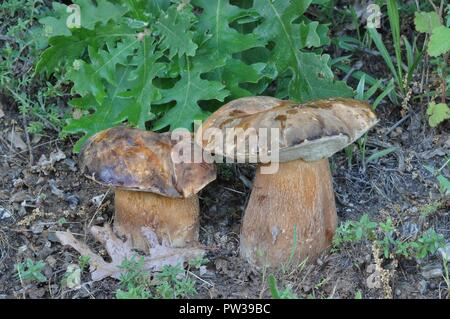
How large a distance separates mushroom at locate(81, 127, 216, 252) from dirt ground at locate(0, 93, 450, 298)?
213mm

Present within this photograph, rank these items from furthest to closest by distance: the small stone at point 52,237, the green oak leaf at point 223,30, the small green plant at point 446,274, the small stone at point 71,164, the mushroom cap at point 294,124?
the small stone at point 71,164 → the green oak leaf at point 223,30 → the small stone at point 52,237 → the small green plant at point 446,274 → the mushroom cap at point 294,124

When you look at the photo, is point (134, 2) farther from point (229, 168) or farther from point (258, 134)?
point (258, 134)

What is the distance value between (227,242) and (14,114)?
1655mm

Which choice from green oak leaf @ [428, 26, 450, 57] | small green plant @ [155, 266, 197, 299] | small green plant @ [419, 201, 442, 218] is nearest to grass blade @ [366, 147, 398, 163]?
small green plant @ [419, 201, 442, 218]

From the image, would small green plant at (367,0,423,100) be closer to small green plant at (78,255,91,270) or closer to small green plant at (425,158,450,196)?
small green plant at (425,158,450,196)

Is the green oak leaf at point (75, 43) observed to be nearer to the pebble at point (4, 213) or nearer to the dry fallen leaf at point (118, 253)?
the pebble at point (4, 213)

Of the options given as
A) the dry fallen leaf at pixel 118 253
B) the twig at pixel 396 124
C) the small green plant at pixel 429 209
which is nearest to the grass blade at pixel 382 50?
the twig at pixel 396 124

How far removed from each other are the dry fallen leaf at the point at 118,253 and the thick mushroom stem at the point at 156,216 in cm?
5

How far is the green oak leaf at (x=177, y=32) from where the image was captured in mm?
4047

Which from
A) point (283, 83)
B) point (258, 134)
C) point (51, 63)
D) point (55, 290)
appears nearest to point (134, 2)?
point (51, 63)

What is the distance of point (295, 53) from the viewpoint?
423 cm

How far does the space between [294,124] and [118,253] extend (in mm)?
1172

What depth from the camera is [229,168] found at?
434 centimetres

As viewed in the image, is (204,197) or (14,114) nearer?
(204,197)
